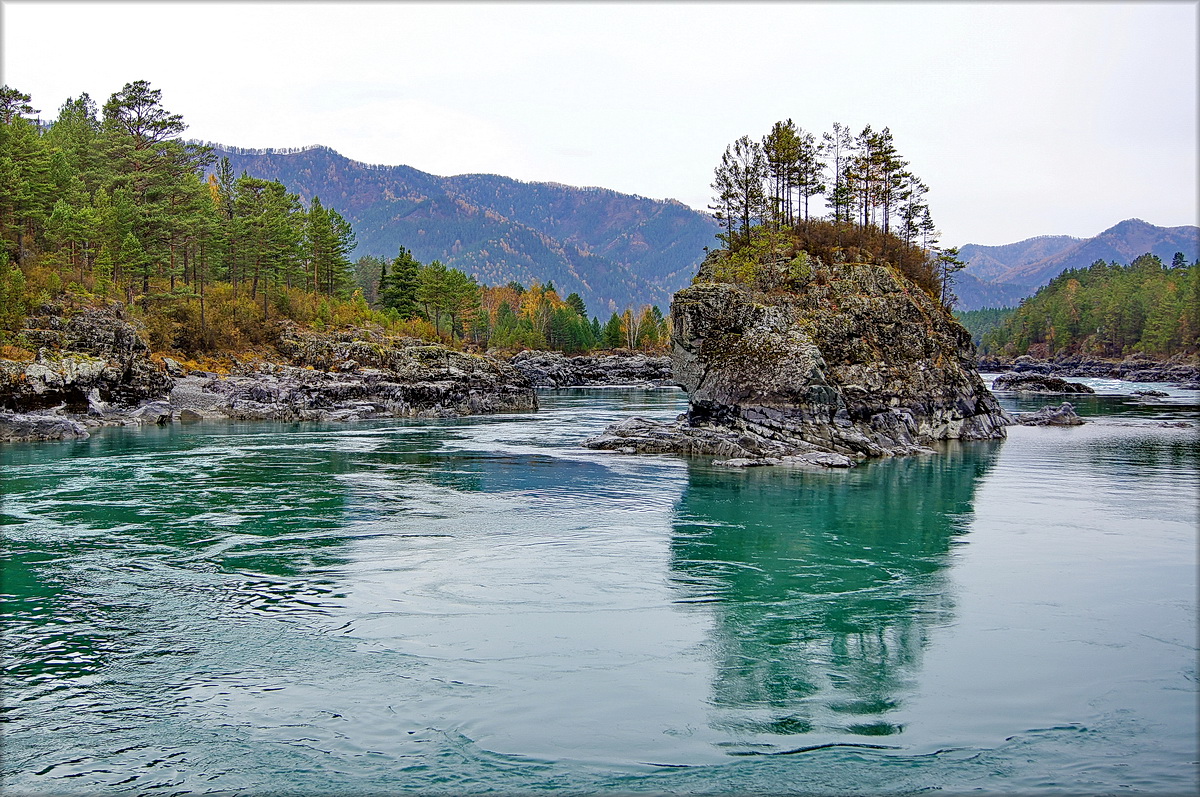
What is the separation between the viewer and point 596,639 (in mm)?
16250

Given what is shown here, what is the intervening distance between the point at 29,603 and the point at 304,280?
90.6m

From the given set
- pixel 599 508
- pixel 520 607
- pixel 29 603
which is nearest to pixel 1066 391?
pixel 599 508

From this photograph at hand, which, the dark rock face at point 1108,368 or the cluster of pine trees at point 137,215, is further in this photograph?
the dark rock face at point 1108,368

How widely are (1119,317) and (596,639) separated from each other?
552 feet

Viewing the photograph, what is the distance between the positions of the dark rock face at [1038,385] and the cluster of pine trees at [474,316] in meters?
64.9

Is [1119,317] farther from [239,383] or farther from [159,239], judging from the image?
[159,239]

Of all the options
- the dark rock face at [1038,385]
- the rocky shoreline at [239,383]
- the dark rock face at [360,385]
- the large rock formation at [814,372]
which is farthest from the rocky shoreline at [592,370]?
the large rock formation at [814,372]

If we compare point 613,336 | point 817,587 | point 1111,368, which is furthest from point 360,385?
point 1111,368

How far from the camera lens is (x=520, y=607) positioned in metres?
18.2

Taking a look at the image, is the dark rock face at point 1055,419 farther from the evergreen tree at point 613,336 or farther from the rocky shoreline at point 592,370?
the evergreen tree at point 613,336

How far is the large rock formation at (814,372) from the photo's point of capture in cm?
4422

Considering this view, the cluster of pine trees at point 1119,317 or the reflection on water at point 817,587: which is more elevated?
the cluster of pine trees at point 1119,317

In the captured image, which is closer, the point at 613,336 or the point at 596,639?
the point at 596,639

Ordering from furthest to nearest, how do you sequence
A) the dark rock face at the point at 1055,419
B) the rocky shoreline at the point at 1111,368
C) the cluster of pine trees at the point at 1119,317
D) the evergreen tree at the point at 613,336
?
the evergreen tree at the point at 613,336 < the cluster of pine trees at the point at 1119,317 < the rocky shoreline at the point at 1111,368 < the dark rock face at the point at 1055,419
